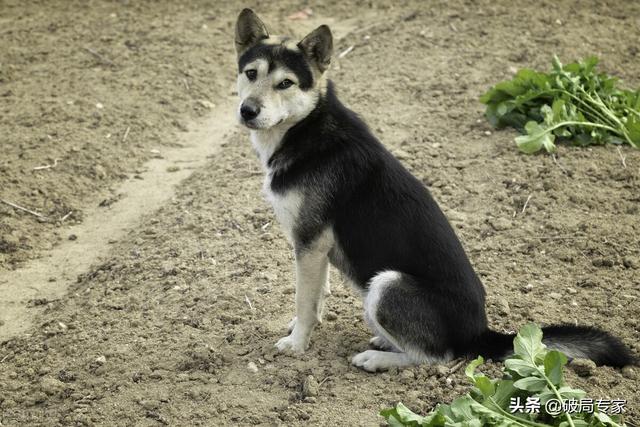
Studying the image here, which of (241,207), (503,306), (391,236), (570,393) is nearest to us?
(570,393)

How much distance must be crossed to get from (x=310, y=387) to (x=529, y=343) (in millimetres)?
1376

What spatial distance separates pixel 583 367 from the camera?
477cm

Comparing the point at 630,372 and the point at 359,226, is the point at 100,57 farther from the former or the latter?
the point at 630,372

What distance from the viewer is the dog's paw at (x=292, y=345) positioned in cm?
527

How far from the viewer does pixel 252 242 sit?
265 inches

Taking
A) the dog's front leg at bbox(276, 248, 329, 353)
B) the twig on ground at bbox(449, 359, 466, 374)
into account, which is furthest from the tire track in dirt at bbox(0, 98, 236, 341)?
the twig on ground at bbox(449, 359, 466, 374)

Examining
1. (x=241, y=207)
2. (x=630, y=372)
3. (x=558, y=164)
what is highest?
(x=558, y=164)

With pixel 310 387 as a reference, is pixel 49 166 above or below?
below

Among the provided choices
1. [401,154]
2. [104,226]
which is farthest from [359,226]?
[104,226]

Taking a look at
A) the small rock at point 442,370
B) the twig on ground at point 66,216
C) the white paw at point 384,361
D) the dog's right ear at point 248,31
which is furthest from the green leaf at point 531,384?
the twig on ground at point 66,216

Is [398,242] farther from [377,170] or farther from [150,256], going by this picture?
[150,256]

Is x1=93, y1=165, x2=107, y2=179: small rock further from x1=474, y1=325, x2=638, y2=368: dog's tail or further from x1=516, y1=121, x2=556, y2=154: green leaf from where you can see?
x1=474, y1=325, x2=638, y2=368: dog's tail

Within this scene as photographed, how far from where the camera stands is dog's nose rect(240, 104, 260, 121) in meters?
4.95

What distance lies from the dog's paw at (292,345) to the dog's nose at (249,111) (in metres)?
1.52
